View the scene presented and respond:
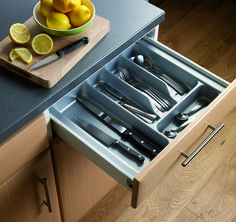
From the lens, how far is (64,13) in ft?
3.83

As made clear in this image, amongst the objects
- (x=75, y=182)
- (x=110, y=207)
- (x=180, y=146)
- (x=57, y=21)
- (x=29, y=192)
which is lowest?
(x=110, y=207)

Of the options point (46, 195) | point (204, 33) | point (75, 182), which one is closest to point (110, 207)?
point (75, 182)

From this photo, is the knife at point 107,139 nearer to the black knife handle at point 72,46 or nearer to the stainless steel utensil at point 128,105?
the stainless steel utensil at point 128,105

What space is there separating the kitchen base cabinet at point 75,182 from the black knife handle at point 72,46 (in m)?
0.27

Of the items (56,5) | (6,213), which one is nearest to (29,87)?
(56,5)

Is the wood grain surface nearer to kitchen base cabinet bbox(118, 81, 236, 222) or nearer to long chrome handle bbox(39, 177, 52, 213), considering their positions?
kitchen base cabinet bbox(118, 81, 236, 222)

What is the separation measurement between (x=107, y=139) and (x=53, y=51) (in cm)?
33

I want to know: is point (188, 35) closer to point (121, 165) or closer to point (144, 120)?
point (144, 120)

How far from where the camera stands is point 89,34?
1188mm

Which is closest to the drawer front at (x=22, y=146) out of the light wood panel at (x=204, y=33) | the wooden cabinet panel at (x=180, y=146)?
the wooden cabinet panel at (x=180, y=146)

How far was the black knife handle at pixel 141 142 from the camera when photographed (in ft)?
3.97

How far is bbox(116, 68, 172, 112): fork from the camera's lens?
1388 millimetres

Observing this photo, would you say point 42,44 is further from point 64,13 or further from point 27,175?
point 27,175

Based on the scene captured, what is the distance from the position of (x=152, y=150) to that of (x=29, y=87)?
16.8 inches
